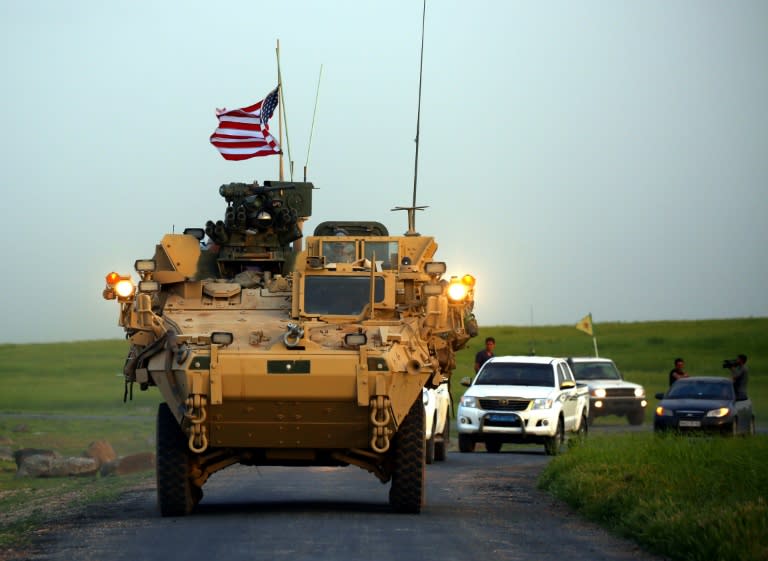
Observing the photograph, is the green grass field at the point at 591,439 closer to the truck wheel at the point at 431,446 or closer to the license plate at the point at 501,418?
the truck wheel at the point at 431,446

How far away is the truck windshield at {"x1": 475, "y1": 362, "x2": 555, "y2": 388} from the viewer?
29.3 metres

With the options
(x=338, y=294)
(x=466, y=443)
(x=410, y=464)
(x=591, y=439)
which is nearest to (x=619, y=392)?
(x=466, y=443)

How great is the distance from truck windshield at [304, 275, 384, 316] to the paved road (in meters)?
2.20

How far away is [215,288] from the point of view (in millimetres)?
18734

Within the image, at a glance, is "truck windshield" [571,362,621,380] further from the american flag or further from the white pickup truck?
the american flag

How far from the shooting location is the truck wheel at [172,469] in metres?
16.5

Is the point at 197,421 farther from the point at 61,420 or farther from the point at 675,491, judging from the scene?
the point at 61,420

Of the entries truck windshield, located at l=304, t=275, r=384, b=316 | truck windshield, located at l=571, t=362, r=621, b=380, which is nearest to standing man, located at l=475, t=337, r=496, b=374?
truck windshield, located at l=571, t=362, r=621, b=380

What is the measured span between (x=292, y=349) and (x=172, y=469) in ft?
5.99

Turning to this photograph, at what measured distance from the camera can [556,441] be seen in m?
28.7

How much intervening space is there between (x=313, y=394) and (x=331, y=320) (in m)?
1.86

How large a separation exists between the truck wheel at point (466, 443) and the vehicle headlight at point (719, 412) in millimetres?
4785

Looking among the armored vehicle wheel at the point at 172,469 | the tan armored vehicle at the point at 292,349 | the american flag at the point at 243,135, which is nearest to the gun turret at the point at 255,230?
the tan armored vehicle at the point at 292,349

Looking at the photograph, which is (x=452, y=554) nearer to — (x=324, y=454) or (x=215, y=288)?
(x=324, y=454)
